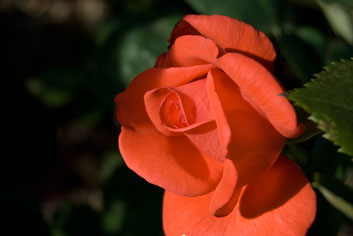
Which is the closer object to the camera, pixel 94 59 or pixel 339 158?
pixel 339 158

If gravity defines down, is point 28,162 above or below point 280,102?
below

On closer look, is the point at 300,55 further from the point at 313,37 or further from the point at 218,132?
the point at 218,132

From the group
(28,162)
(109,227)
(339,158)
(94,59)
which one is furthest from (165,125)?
(28,162)

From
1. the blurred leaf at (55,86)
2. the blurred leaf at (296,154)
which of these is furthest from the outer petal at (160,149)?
the blurred leaf at (55,86)

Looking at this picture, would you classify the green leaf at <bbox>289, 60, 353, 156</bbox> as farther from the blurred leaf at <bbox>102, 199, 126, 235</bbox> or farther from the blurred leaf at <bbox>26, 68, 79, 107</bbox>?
the blurred leaf at <bbox>26, 68, 79, 107</bbox>

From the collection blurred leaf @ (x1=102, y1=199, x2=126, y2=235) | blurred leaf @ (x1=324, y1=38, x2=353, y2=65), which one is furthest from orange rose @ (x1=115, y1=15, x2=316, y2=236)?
blurred leaf @ (x1=102, y1=199, x2=126, y2=235)

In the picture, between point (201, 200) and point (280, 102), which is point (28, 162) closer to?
point (201, 200)
